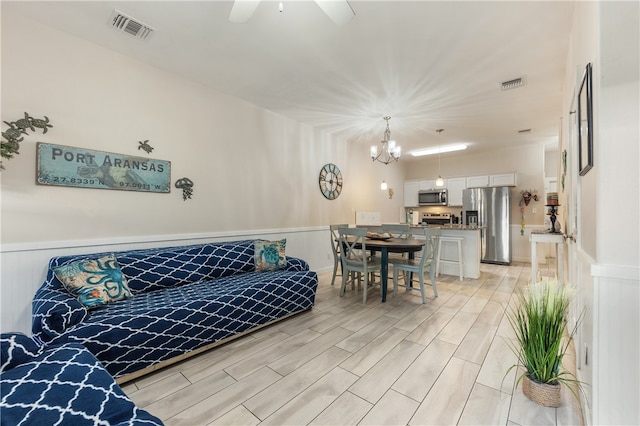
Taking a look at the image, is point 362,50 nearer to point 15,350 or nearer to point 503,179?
point 15,350

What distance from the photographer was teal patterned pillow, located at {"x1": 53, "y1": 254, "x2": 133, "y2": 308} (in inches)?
80.0

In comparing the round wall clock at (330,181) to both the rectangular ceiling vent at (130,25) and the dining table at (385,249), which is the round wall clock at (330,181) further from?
the rectangular ceiling vent at (130,25)

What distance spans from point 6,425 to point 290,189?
381 cm

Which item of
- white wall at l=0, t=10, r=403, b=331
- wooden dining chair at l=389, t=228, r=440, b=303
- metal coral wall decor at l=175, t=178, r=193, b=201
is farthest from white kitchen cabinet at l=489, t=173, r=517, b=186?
metal coral wall decor at l=175, t=178, r=193, b=201

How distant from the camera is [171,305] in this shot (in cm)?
208

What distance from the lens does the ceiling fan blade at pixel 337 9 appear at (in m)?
1.61

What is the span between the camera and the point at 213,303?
2244mm

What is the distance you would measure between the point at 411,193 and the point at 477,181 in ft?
5.58

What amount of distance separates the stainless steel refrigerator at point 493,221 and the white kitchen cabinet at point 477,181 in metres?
0.32

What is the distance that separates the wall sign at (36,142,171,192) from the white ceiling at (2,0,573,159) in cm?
107

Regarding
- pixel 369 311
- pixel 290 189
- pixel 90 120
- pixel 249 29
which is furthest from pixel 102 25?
pixel 369 311

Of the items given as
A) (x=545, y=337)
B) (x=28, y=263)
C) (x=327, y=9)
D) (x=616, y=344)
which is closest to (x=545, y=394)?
(x=545, y=337)

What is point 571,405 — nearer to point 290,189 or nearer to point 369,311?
point 369,311

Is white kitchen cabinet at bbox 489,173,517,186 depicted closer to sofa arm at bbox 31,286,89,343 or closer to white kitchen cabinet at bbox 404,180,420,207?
white kitchen cabinet at bbox 404,180,420,207
